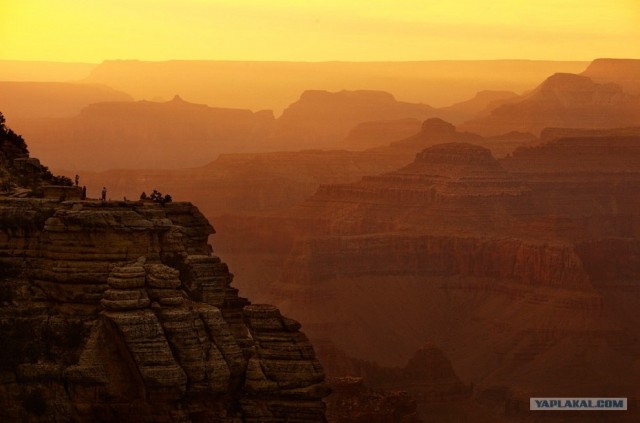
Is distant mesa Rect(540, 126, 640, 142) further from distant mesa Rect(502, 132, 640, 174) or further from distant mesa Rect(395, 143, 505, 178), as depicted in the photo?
distant mesa Rect(395, 143, 505, 178)

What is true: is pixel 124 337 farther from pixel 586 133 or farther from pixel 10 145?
pixel 586 133

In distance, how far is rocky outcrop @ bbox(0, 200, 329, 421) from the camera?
1507 inches

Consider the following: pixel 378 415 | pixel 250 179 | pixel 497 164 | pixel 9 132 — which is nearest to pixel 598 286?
pixel 497 164

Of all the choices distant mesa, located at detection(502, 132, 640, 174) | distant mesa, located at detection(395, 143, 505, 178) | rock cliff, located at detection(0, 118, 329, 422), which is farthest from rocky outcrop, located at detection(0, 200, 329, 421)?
distant mesa, located at detection(502, 132, 640, 174)

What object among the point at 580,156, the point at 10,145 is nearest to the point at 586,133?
the point at 580,156

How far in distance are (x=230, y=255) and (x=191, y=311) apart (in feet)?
375

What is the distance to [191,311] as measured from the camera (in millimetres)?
39406

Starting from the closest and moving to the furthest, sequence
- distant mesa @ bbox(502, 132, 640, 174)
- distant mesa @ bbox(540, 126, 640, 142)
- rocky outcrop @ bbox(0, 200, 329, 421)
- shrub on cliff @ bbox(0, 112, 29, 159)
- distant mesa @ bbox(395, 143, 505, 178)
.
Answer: rocky outcrop @ bbox(0, 200, 329, 421)
shrub on cliff @ bbox(0, 112, 29, 159)
distant mesa @ bbox(395, 143, 505, 178)
distant mesa @ bbox(502, 132, 640, 174)
distant mesa @ bbox(540, 126, 640, 142)

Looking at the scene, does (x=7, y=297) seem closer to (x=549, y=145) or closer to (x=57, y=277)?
(x=57, y=277)

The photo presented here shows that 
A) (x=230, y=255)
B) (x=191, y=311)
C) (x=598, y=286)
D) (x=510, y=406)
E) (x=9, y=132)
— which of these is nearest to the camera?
(x=191, y=311)

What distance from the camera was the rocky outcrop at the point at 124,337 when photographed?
38.3 meters

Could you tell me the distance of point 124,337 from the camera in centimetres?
3794

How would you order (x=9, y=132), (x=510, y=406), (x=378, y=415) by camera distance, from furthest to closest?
(x=510, y=406) → (x=378, y=415) → (x=9, y=132)

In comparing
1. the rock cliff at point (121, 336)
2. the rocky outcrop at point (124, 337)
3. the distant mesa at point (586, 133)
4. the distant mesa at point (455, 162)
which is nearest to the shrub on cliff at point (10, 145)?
the rock cliff at point (121, 336)
